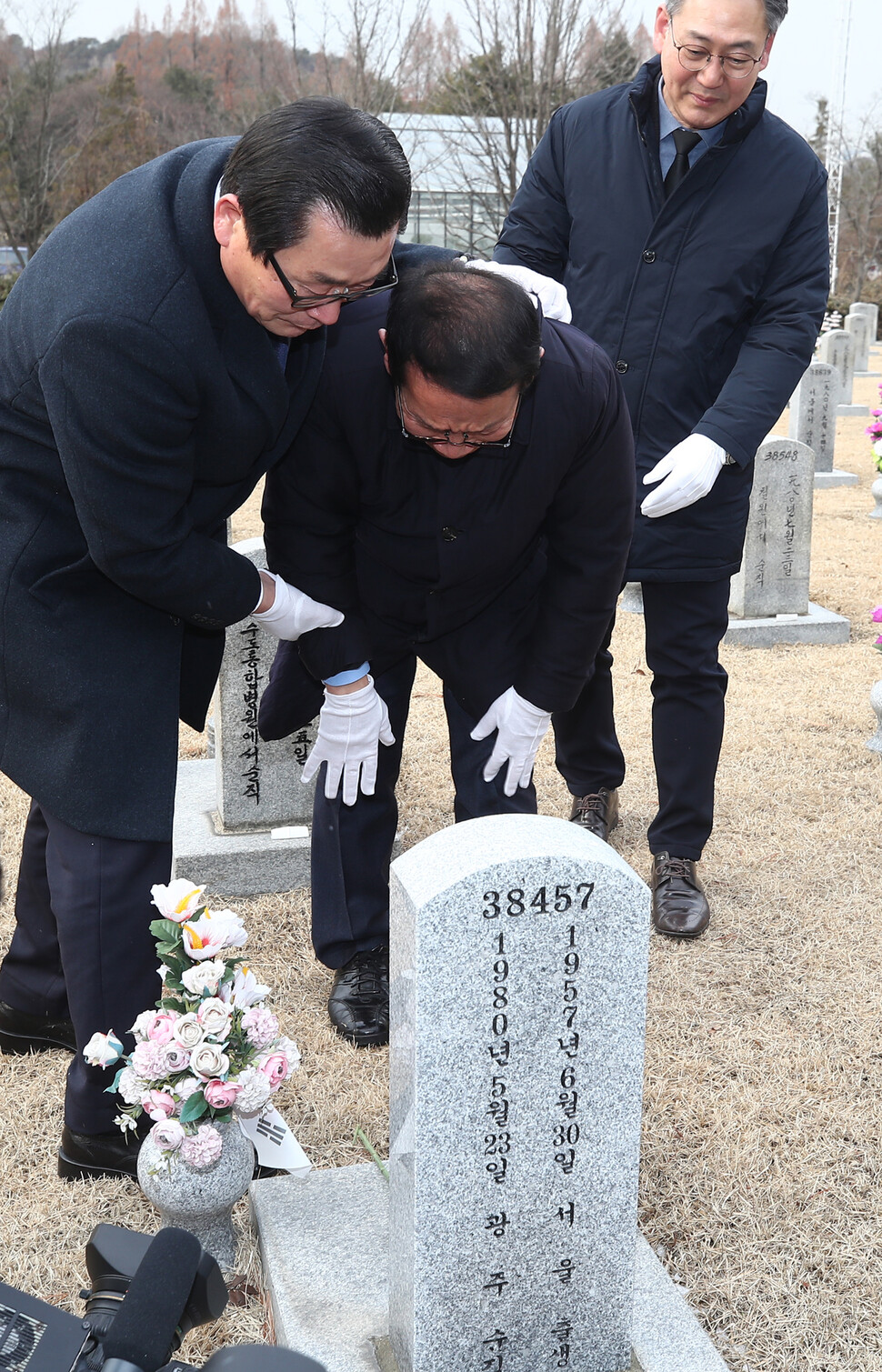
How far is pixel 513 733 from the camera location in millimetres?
2645

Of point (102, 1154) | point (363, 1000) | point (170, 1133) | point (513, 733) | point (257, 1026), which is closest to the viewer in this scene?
point (170, 1133)

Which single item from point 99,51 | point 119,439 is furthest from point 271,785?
point 99,51

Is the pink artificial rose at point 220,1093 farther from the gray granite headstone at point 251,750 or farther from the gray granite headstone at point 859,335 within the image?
the gray granite headstone at point 859,335

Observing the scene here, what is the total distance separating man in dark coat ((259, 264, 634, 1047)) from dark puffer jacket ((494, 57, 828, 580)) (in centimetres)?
60

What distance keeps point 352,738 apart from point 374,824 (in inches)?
11.7

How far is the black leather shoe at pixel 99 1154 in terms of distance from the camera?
2387 mm

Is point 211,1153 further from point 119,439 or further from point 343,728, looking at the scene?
point 119,439

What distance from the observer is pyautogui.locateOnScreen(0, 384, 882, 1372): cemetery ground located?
2.19 metres

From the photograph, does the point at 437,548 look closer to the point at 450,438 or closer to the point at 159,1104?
the point at 450,438

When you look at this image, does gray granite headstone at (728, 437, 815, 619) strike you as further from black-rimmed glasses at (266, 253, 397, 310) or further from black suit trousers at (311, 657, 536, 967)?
black-rimmed glasses at (266, 253, 397, 310)

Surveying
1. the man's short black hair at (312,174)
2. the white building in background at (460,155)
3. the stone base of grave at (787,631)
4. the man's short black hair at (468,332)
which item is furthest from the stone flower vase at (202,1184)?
the white building in background at (460,155)

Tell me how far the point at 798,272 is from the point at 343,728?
152 centimetres

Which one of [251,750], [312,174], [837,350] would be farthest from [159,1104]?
[837,350]

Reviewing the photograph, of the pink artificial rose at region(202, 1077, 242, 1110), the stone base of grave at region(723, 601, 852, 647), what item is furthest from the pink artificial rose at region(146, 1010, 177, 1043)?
the stone base of grave at region(723, 601, 852, 647)
